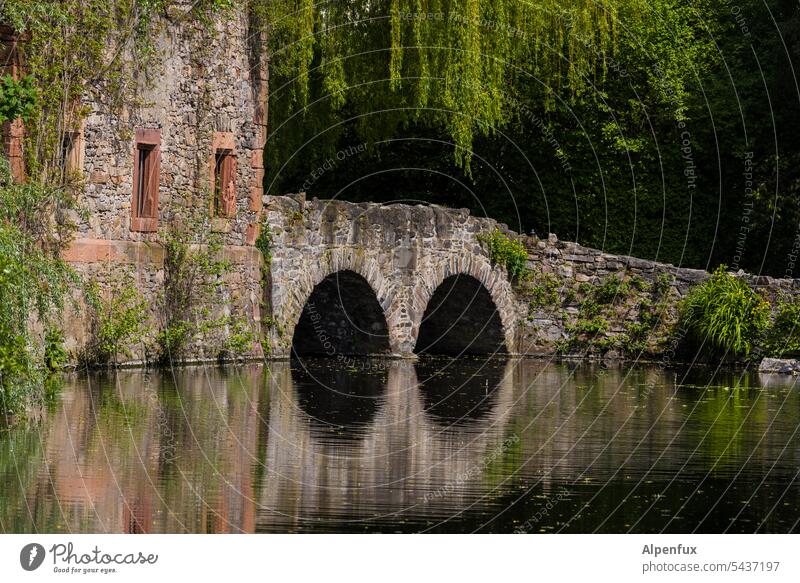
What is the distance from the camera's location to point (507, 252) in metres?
30.5

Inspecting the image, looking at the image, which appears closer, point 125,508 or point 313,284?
point 125,508

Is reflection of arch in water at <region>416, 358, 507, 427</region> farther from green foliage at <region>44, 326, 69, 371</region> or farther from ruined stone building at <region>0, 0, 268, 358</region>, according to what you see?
green foliage at <region>44, 326, 69, 371</region>

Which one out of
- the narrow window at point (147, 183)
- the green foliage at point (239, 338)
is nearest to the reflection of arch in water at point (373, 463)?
the narrow window at point (147, 183)

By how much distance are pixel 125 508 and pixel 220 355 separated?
504 inches

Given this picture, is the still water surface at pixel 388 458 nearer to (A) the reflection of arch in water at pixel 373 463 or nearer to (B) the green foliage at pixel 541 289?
(A) the reflection of arch in water at pixel 373 463

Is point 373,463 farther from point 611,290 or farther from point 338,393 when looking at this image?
point 611,290

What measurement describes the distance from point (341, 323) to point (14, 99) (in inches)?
449

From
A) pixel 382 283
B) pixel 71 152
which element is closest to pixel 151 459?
pixel 71 152

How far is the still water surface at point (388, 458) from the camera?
12.1m

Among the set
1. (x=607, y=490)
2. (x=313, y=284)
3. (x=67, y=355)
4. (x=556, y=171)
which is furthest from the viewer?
(x=556, y=171)

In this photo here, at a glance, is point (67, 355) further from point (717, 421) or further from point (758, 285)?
point (758, 285)

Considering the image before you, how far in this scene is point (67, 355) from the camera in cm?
2114

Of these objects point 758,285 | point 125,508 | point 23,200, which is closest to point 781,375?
point 758,285

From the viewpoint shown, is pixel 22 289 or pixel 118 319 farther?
pixel 118 319
